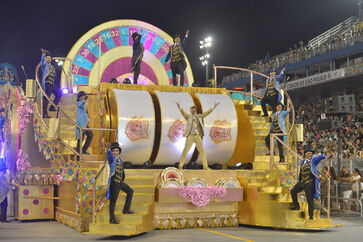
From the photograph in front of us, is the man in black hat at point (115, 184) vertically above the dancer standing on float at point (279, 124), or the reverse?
the dancer standing on float at point (279, 124)

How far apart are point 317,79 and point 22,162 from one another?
77.0 feet

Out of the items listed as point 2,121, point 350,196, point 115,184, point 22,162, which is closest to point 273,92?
point 350,196

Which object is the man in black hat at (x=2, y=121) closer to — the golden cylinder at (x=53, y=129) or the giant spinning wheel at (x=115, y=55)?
the golden cylinder at (x=53, y=129)

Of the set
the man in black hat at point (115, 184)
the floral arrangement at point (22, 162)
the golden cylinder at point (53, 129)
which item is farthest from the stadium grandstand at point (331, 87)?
the floral arrangement at point (22, 162)

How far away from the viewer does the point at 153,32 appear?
67.1 ft

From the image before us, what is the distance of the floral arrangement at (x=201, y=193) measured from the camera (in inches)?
500

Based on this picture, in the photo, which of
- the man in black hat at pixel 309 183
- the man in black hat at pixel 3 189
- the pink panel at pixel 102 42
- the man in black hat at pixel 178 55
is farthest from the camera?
the pink panel at pixel 102 42

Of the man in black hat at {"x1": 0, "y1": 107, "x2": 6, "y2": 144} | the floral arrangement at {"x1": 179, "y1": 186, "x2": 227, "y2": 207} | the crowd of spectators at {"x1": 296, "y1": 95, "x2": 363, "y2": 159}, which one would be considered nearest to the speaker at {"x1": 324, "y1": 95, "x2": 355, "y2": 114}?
the crowd of spectators at {"x1": 296, "y1": 95, "x2": 363, "y2": 159}

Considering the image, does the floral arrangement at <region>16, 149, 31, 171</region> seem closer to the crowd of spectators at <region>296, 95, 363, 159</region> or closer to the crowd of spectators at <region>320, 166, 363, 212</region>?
the crowd of spectators at <region>320, 166, 363, 212</region>

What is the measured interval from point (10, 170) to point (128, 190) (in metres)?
4.83

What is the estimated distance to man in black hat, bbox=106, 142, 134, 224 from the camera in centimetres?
1100

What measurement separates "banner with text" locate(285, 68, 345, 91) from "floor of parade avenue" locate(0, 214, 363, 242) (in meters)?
20.1

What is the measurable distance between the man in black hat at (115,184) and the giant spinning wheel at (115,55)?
7.84 m

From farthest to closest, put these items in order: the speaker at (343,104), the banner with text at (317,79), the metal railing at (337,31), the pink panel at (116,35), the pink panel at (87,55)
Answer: the metal railing at (337,31) < the banner with text at (317,79) < the pink panel at (116,35) < the pink panel at (87,55) < the speaker at (343,104)
